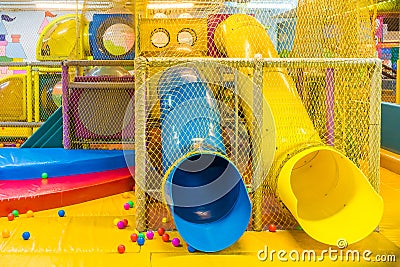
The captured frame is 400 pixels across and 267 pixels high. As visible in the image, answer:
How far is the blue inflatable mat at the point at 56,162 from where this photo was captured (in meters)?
4.17

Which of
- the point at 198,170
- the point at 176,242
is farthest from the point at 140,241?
the point at 198,170

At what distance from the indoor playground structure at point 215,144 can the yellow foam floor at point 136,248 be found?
21 mm

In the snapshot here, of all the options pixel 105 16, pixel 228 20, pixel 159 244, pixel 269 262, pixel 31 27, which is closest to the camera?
pixel 269 262

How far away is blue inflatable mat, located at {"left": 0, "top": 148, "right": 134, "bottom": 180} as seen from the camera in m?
4.17

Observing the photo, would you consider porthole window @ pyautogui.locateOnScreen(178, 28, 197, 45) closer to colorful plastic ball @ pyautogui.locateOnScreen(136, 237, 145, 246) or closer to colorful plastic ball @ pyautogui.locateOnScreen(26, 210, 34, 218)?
colorful plastic ball @ pyautogui.locateOnScreen(26, 210, 34, 218)

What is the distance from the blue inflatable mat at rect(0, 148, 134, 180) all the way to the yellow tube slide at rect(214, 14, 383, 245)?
166 cm

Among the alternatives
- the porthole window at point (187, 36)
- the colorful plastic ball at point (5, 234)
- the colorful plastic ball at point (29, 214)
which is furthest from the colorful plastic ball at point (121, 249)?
the porthole window at point (187, 36)

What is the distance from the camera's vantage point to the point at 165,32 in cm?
452

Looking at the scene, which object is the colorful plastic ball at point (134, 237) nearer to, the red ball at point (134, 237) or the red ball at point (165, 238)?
the red ball at point (134, 237)

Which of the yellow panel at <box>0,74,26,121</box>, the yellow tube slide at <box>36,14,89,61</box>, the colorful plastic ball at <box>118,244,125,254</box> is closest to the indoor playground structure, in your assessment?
the colorful plastic ball at <box>118,244,125,254</box>

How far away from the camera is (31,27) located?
16.1 meters

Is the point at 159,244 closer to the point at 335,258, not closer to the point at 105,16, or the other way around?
the point at 335,258

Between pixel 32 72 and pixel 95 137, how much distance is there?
330 centimetres

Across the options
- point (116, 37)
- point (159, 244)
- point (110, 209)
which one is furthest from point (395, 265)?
point (116, 37)
